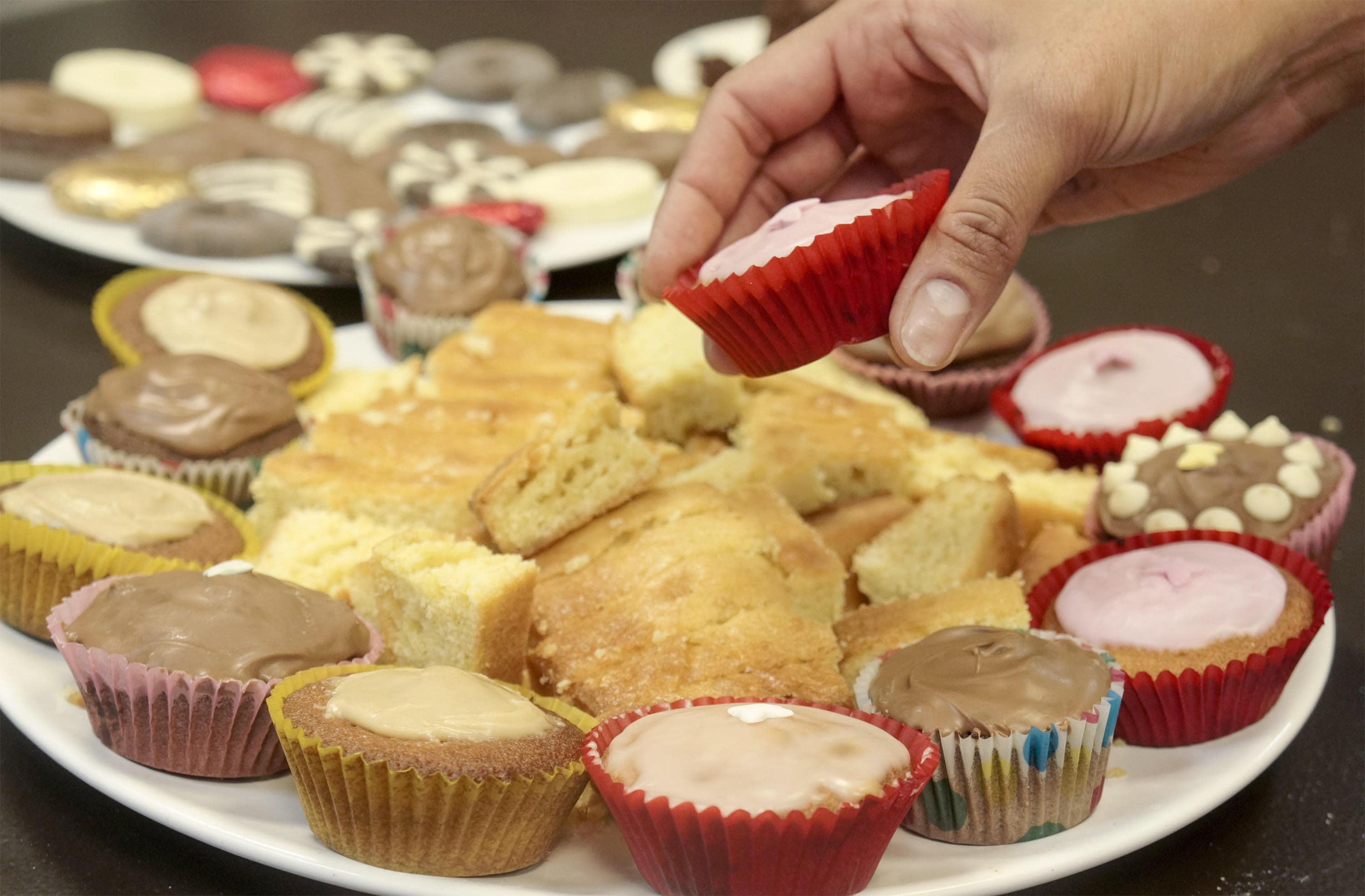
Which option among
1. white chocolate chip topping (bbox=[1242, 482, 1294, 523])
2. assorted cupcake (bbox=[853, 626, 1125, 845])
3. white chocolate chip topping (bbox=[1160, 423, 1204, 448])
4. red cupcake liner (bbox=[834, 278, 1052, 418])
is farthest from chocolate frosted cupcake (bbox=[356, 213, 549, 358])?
white chocolate chip topping (bbox=[1242, 482, 1294, 523])

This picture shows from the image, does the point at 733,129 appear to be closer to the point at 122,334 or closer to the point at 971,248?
the point at 971,248

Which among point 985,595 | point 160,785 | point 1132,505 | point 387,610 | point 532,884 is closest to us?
point 532,884

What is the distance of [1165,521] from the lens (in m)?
2.91

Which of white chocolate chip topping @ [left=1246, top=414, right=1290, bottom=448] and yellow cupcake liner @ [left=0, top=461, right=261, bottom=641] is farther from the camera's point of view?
white chocolate chip topping @ [left=1246, top=414, right=1290, bottom=448]

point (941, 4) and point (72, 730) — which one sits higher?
point (941, 4)

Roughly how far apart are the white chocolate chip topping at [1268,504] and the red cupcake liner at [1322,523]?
0.16 ft

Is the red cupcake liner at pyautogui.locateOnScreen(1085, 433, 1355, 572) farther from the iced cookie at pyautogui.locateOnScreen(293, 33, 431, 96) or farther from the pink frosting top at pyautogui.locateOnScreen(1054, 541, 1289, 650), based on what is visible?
the iced cookie at pyautogui.locateOnScreen(293, 33, 431, 96)

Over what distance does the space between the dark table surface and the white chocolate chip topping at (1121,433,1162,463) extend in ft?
1.99

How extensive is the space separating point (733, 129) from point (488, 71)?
3.28 metres

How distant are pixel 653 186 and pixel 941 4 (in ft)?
7.38

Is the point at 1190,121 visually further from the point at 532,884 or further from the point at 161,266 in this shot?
the point at 161,266

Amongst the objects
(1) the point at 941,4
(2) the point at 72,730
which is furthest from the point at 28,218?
(1) the point at 941,4

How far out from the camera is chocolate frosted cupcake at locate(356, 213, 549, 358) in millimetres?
3977

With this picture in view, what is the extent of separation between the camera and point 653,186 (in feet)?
15.9
